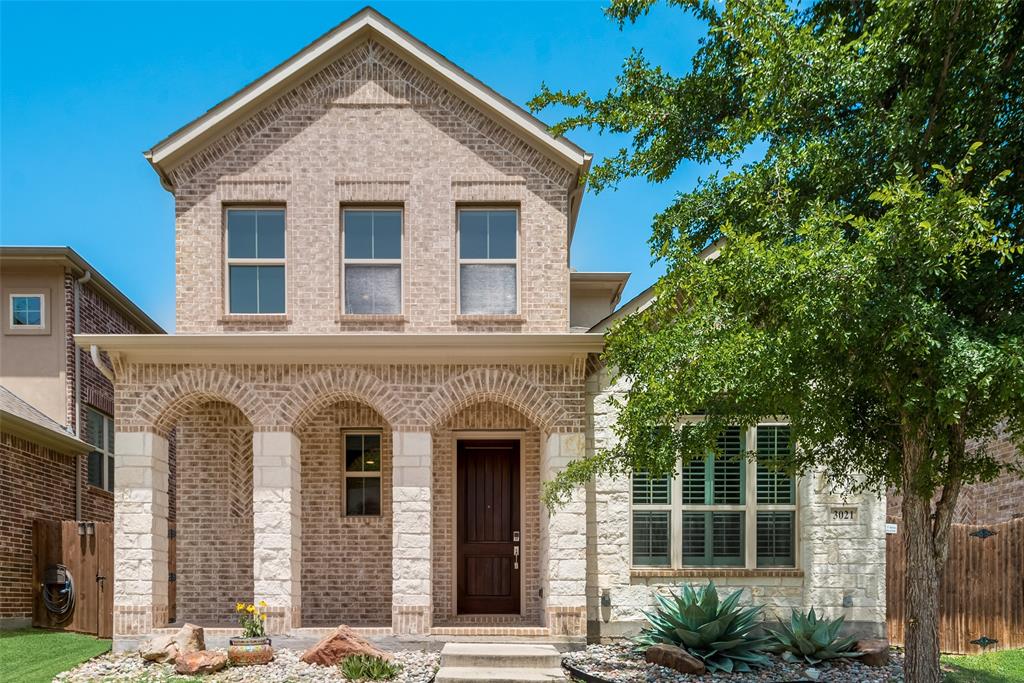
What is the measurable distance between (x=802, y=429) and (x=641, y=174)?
12.9 feet

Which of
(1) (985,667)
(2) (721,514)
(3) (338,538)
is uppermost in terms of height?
(2) (721,514)

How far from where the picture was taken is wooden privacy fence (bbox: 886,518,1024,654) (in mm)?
12922

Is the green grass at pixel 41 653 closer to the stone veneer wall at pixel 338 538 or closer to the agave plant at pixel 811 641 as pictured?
the stone veneer wall at pixel 338 538

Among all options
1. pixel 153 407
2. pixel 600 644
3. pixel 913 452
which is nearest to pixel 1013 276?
pixel 913 452

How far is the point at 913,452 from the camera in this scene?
932 cm

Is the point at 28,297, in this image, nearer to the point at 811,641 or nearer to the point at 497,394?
the point at 497,394

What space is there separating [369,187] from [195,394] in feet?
12.7

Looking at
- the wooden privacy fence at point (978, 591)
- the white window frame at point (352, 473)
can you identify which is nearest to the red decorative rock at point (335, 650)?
the white window frame at point (352, 473)

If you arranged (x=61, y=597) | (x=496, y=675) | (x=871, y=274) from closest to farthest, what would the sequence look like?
(x=871, y=274)
(x=496, y=675)
(x=61, y=597)

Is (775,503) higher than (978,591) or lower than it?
higher

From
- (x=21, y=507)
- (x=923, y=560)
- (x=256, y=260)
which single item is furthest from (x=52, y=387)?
(x=923, y=560)

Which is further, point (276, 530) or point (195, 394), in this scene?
point (195, 394)

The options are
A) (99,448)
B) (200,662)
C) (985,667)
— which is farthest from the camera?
(99,448)

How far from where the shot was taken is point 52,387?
53.9 feet
